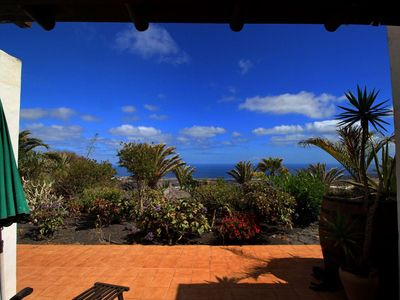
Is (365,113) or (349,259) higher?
(365,113)

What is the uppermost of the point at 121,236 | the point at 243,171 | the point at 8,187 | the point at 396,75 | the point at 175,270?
the point at 396,75

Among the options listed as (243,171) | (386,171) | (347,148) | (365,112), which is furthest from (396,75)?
(243,171)

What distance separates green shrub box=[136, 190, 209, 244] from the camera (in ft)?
19.6

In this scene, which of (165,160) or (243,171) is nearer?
(165,160)

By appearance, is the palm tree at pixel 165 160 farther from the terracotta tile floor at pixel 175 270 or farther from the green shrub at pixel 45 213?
the terracotta tile floor at pixel 175 270

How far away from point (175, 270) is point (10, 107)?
129 inches

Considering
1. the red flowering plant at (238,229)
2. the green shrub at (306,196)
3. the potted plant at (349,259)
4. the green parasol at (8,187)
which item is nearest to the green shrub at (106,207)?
the red flowering plant at (238,229)

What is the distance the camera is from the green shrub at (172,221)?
597 centimetres

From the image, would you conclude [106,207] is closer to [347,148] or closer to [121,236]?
[121,236]

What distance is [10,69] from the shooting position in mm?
3201

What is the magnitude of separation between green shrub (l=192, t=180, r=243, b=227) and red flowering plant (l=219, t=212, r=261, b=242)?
81 centimetres

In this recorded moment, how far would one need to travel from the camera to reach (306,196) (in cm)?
735

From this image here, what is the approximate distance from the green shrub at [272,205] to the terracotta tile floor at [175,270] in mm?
1036

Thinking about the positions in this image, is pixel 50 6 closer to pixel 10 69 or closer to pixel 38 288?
pixel 10 69
